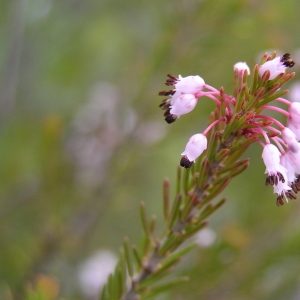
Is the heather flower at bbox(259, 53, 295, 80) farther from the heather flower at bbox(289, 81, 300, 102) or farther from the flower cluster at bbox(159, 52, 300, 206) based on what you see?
A: the heather flower at bbox(289, 81, 300, 102)

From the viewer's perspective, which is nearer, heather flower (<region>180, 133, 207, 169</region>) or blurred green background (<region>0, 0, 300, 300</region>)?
heather flower (<region>180, 133, 207, 169</region>)

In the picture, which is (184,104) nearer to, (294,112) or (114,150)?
(294,112)

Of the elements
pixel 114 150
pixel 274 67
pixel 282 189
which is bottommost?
pixel 282 189

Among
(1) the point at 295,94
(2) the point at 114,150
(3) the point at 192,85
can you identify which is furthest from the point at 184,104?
(2) the point at 114,150

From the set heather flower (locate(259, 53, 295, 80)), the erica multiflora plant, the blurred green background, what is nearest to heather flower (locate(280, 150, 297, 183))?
the erica multiflora plant

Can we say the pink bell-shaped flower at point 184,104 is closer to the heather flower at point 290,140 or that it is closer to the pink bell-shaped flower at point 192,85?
the pink bell-shaped flower at point 192,85

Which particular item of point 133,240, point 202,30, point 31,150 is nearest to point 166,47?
point 202,30
